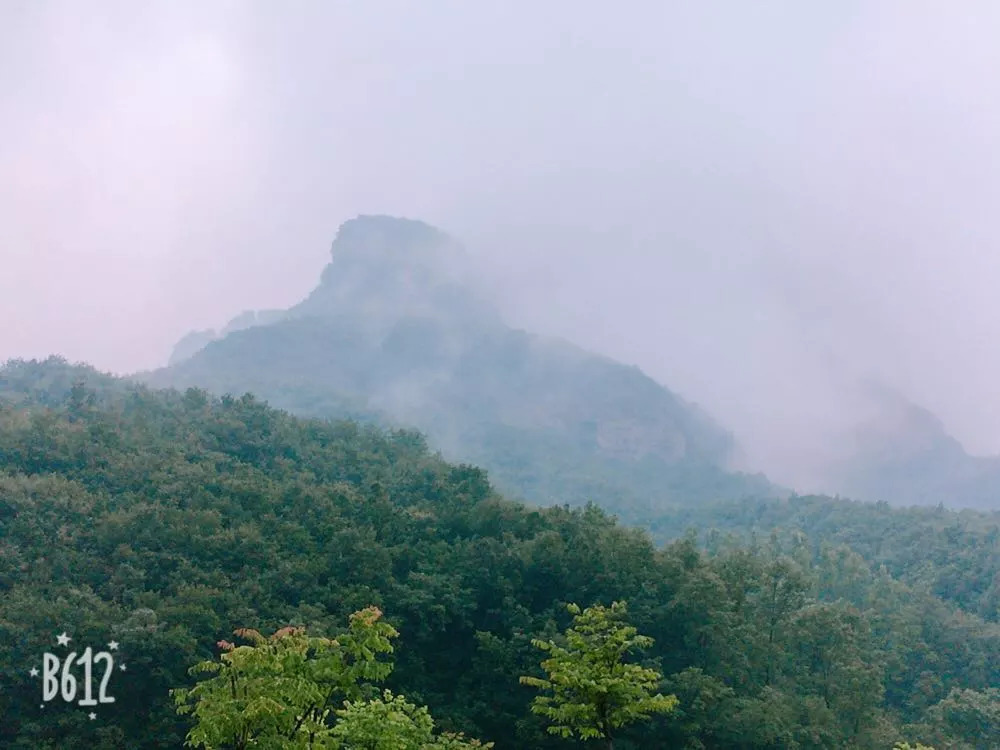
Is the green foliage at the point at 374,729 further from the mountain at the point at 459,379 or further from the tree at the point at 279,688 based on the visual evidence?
the mountain at the point at 459,379

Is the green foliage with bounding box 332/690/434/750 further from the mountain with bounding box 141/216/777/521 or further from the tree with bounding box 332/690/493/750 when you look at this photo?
the mountain with bounding box 141/216/777/521

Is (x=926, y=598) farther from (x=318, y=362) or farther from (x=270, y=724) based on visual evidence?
(x=318, y=362)

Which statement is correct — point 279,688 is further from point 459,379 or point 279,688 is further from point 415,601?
point 459,379

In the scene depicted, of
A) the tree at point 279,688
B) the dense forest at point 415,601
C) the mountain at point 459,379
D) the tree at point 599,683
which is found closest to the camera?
the tree at point 279,688

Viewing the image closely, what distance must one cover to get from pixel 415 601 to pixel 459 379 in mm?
110520

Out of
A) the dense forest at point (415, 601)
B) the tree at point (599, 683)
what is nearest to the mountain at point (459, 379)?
the dense forest at point (415, 601)

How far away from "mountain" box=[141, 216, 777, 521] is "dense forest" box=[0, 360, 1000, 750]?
202 ft

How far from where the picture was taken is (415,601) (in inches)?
993

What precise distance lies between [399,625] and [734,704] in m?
9.63

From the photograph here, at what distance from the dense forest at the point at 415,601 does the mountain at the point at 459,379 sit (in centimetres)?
6156

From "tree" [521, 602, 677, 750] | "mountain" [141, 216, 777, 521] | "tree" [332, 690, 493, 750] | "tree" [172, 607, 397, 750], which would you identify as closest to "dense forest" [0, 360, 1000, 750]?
"tree" [521, 602, 677, 750]

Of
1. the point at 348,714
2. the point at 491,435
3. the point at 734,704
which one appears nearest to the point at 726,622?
the point at 734,704

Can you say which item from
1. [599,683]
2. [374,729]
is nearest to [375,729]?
[374,729]

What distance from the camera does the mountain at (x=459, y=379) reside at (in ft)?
361
